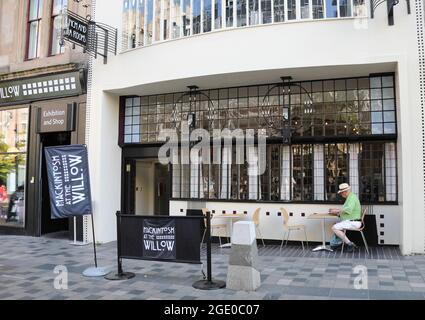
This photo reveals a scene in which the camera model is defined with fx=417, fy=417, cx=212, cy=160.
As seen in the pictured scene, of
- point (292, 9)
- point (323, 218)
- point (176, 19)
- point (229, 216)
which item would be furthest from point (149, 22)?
point (323, 218)

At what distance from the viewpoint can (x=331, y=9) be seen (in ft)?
30.6

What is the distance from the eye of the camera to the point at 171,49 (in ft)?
33.9

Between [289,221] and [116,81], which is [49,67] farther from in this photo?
[289,221]

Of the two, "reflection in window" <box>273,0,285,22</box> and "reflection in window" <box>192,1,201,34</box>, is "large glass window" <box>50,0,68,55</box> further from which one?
"reflection in window" <box>273,0,285,22</box>

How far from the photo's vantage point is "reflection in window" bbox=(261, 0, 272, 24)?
9.66 m

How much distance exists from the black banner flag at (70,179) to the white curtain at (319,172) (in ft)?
17.6

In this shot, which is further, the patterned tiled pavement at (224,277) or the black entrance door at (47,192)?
the black entrance door at (47,192)

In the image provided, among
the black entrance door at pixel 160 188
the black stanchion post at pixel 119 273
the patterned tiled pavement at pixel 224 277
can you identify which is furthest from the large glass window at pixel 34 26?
the black stanchion post at pixel 119 273

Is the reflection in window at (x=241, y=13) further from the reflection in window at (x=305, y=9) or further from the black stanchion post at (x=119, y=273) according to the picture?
the black stanchion post at (x=119, y=273)

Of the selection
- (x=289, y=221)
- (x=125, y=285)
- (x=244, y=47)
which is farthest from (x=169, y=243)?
(x=244, y=47)

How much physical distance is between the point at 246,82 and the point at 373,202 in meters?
4.23

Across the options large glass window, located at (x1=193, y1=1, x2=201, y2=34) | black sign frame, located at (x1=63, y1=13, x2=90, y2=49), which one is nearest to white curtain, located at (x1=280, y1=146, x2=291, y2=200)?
large glass window, located at (x1=193, y1=1, x2=201, y2=34)

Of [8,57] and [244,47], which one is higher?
[8,57]

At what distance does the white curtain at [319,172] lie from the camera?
33.4 ft
